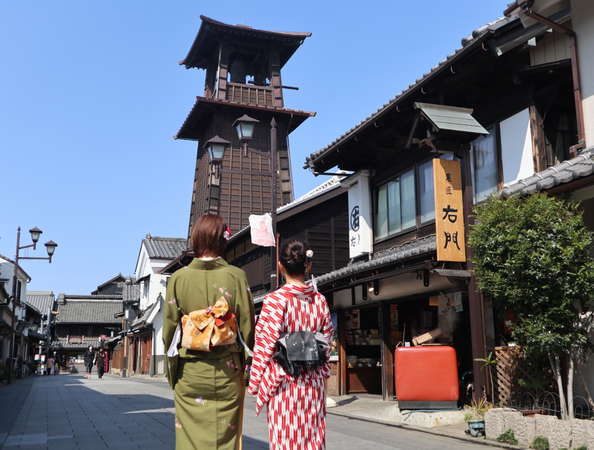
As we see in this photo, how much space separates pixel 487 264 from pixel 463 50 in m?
4.27

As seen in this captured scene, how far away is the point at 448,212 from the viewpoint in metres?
11.5

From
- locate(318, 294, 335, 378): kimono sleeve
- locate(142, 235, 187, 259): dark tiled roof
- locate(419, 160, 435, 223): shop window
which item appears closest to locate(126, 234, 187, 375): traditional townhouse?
locate(142, 235, 187, 259): dark tiled roof

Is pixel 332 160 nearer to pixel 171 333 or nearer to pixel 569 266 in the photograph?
pixel 569 266

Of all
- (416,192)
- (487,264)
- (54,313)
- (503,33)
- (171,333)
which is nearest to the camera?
(171,333)

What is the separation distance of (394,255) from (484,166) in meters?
2.69

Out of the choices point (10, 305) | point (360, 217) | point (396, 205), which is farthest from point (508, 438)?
point (10, 305)

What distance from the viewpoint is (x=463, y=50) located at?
1112cm

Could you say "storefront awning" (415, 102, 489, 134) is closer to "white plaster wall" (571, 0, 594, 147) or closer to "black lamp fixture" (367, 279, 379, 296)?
"white plaster wall" (571, 0, 594, 147)

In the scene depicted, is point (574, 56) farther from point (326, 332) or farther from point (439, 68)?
point (326, 332)

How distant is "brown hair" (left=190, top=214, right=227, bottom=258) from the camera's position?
462cm

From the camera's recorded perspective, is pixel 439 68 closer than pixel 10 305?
Yes

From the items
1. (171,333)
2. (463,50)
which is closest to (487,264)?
(463,50)

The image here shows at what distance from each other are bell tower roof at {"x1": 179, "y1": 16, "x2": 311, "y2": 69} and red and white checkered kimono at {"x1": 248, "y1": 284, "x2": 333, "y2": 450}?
31454 millimetres

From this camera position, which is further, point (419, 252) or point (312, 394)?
point (419, 252)
